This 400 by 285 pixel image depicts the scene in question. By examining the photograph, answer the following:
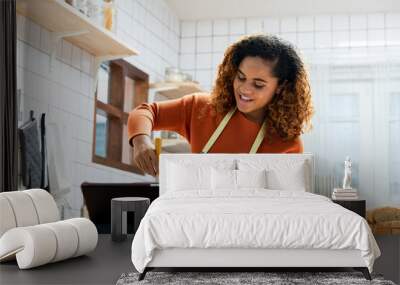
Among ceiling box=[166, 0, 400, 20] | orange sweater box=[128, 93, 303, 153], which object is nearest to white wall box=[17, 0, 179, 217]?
orange sweater box=[128, 93, 303, 153]

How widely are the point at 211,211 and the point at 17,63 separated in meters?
2.19

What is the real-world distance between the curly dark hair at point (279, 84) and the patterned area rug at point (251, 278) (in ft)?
6.32

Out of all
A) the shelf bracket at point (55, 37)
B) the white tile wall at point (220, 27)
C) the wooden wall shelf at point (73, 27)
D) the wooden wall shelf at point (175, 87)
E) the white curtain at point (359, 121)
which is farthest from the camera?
the white tile wall at point (220, 27)

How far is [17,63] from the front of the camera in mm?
4613

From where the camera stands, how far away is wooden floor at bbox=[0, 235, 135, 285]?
3.23m

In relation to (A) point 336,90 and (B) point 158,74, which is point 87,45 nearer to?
(B) point 158,74

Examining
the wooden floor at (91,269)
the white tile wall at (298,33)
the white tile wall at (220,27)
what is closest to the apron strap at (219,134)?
the wooden floor at (91,269)

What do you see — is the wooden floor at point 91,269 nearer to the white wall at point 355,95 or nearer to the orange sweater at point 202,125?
the orange sweater at point 202,125

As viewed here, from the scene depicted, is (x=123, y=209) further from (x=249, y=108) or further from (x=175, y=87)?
(x=175, y=87)

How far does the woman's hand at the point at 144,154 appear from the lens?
4898 mm

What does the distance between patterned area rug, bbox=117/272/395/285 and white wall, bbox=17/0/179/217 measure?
1.97 m

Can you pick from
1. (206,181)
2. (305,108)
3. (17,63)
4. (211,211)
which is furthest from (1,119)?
(305,108)

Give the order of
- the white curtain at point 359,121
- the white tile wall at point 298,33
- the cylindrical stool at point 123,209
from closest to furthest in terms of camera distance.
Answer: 1. the cylindrical stool at point 123,209
2. the white curtain at point 359,121
3. the white tile wall at point 298,33

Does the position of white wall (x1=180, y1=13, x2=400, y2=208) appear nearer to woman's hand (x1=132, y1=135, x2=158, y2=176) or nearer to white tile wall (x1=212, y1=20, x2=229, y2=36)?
white tile wall (x1=212, y1=20, x2=229, y2=36)
